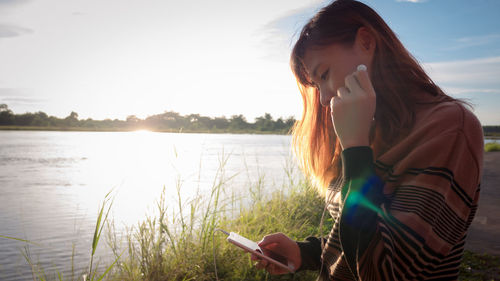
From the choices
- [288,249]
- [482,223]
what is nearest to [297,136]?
[288,249]

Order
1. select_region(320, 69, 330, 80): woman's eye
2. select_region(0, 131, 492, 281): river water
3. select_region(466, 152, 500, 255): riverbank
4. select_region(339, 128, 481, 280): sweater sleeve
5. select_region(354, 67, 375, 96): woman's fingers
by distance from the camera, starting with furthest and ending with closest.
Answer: select_region(0, 131, 492, 281): river water < select_region(466, 152, 500, 255): riverbank < select_region(320, 69, 330, 80): woman's eye < select_region(354, 67, 375, 96): woman's fingers < select_region(339, 128, 481, 280): sweater sleeve

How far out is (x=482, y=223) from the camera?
4.77 meters

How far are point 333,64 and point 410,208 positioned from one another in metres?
0.52

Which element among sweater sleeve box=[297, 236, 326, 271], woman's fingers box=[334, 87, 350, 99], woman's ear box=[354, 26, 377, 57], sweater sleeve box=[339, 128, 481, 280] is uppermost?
woman's ear box=[354, 26, 377, 57]

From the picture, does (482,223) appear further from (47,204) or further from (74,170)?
(74,170)

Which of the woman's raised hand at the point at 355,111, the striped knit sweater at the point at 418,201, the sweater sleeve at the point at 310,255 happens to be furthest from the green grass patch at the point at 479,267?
the woman's raised hand at the point at 355,111

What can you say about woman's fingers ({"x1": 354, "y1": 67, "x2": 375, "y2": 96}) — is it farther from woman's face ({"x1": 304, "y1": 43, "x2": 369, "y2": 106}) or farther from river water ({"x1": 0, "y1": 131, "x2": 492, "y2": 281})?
river water ({"x1": 0, "y1": 131, "x2": 492, "y2": 281})

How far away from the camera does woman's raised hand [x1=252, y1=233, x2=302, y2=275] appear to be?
4.75 feet

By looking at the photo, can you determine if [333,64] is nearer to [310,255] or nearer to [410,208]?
[410,208]

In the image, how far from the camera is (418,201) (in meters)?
0.83

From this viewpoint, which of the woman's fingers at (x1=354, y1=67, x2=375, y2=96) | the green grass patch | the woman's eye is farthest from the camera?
the green grass patch

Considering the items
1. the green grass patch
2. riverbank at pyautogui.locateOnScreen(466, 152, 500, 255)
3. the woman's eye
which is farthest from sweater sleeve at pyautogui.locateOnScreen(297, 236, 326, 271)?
riverbank at pyautogui.locateOnScreen(466, 152, 500, 255)

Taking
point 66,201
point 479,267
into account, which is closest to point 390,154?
point 479,267

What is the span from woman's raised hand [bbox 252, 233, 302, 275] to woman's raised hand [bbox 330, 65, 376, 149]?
2.22 ft
